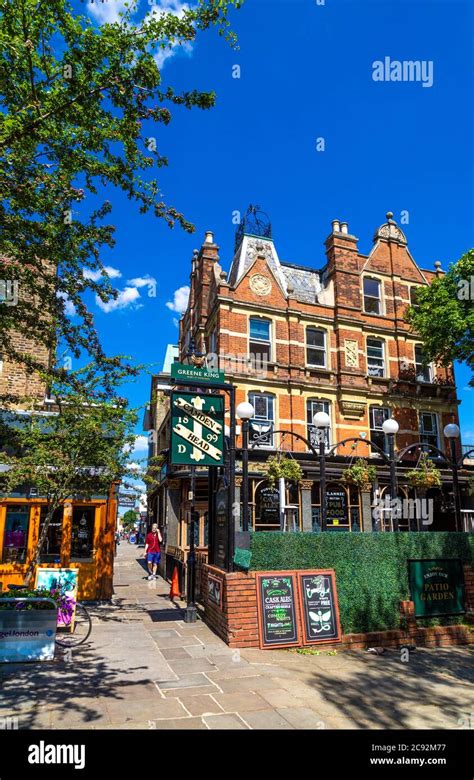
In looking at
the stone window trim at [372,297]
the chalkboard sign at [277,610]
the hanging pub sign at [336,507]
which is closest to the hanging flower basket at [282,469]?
the hanging pub sign at [336,507]

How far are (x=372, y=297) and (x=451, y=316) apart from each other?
16.6 ft

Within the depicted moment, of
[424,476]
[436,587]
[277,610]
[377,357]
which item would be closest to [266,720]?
[277,610]

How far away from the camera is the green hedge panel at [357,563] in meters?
9.78

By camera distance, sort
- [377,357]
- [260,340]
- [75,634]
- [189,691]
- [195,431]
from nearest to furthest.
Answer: [189,691] → [75,634] → [195,431] → [260,340] → [377,357]

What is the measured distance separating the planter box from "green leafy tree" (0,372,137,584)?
292 centimetres

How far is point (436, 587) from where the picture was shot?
10.9m

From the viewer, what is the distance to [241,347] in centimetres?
2047

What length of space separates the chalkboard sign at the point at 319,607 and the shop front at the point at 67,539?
681 cm

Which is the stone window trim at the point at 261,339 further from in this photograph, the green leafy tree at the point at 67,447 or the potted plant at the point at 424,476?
the green leafy tree at the point at 67,447

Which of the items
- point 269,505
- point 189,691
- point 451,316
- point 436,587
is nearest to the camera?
point 189,691

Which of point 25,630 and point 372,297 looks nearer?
point 25,630

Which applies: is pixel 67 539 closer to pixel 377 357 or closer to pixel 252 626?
pixel 252 626

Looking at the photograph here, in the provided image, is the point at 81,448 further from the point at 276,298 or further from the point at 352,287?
the point at 352,287
